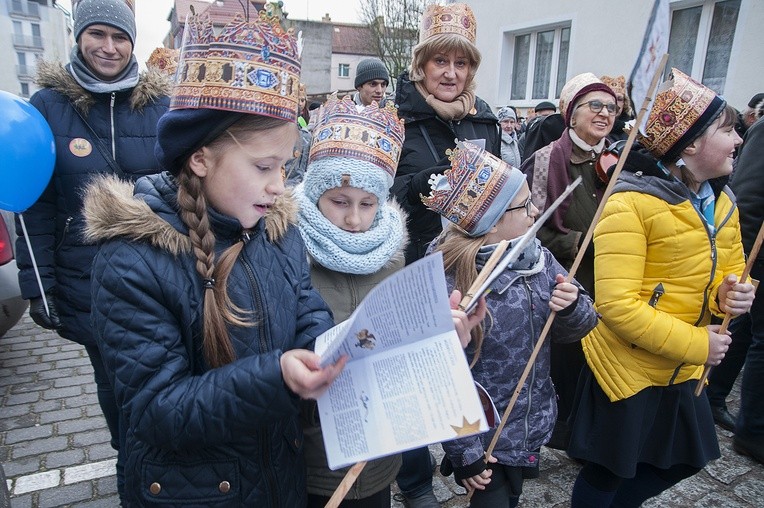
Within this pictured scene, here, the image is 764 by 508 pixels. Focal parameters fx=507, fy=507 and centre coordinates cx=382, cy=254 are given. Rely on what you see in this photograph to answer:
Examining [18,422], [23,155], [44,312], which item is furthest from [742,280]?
[18,422]

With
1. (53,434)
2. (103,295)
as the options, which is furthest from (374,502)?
(53,434)

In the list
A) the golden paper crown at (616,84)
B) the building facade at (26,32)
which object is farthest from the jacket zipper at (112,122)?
the building facade at (26,32)

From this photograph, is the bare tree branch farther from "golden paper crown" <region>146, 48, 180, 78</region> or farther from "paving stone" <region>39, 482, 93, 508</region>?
"paving stone" <region>39, 482, 93, 508</region>

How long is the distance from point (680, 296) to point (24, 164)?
311 centimetres

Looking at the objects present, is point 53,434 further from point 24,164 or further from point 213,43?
point 213,43

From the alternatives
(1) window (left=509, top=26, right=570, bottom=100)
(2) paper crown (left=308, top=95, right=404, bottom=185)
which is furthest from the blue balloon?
(1) window (left=509, top=26, right=570, bottom=100)

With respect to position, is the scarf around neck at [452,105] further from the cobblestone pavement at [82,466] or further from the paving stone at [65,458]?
the paving stone at [65,458]

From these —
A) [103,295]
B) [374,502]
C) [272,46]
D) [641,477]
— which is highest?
[272,46]

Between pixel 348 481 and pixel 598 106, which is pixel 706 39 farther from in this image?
pixel 348 481

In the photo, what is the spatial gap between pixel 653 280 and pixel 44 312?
2.90m

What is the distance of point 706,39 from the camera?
843cm

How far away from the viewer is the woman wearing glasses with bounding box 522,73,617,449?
123 inches

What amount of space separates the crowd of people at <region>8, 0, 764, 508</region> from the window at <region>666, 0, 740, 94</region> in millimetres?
6350

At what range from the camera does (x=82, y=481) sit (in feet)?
9.50
